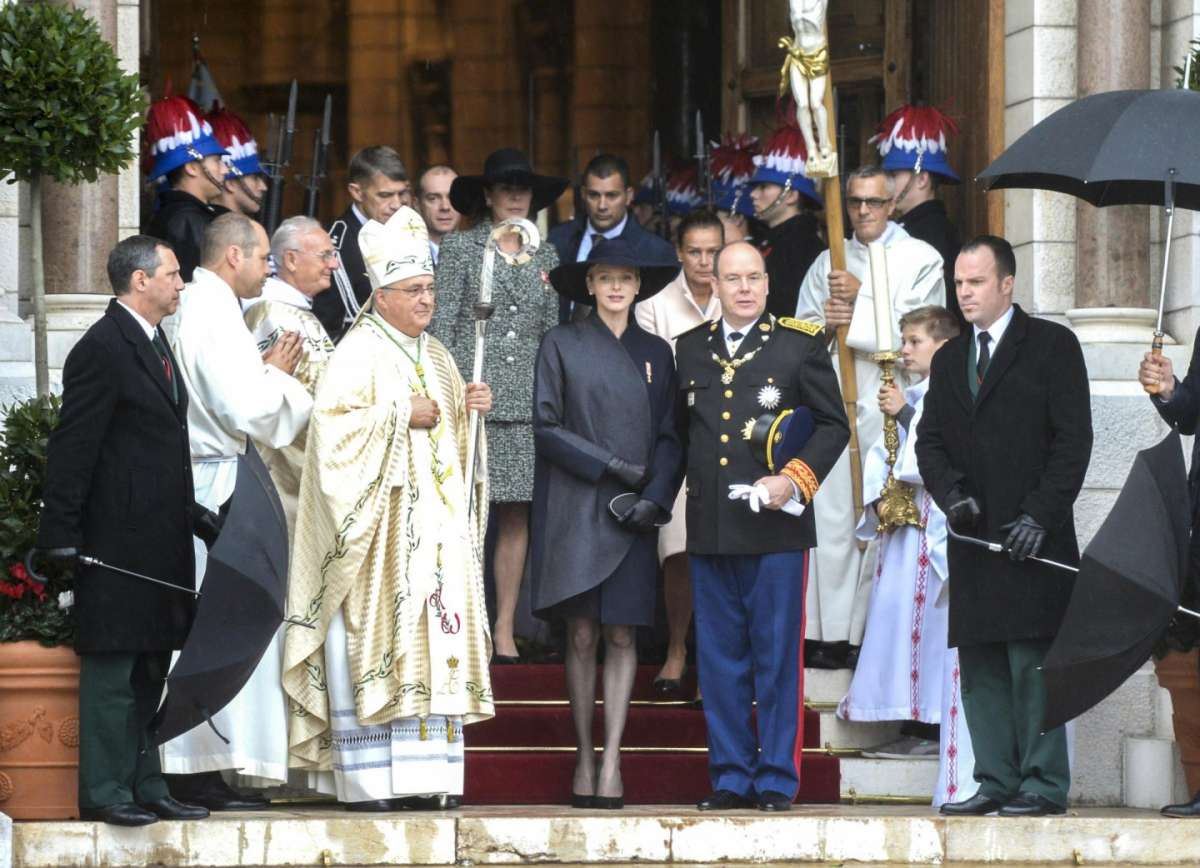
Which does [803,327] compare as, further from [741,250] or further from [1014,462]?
[1014,462]

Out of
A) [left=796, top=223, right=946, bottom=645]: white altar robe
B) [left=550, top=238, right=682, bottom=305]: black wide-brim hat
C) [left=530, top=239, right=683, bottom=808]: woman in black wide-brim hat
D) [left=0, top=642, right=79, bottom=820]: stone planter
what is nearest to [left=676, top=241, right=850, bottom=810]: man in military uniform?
[left=530, top=239, right=683, bottom=808]: woman in black wide-brim hat

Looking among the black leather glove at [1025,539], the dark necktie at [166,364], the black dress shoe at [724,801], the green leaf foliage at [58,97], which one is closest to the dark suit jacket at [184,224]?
the green leaf foliage at [58,97]

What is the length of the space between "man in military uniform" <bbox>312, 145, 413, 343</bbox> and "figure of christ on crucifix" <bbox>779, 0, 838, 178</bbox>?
5.38ft

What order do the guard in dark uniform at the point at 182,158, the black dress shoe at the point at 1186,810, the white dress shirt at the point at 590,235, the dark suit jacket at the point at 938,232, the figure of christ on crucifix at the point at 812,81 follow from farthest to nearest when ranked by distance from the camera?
the white dress shirt at the point at 590,235 < the dark suit jacket at the point at 938,232 < the figure of christ on crucifix at the point at 812,81 < the guard in dark uniform at the point at 182,158 < the black dress shoe at the point at 1186,810

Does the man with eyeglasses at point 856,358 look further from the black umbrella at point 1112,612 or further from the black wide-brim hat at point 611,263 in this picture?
the black umbrella at point 1112,612

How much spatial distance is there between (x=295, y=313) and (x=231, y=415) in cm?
68

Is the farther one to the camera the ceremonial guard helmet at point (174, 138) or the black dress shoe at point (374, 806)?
the ceremonial guard helmet at point (174, 138)

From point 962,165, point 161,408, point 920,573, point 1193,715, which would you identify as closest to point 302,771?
point 161,408

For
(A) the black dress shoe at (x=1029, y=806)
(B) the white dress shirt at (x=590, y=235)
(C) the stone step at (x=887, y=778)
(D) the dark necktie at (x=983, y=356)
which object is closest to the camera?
(A) the black dress shoe at (x=1029, y=806)

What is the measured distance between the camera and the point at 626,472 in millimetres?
9227

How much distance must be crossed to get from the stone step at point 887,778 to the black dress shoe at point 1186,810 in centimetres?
97

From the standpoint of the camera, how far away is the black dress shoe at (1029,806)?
8.77 m

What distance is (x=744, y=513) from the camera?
9.16 meters

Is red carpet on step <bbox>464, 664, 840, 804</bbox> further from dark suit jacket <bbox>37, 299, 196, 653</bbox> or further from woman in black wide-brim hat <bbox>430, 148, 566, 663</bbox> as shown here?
dark suit jacket <bbox>37, 299, 196, 653</bbox>
